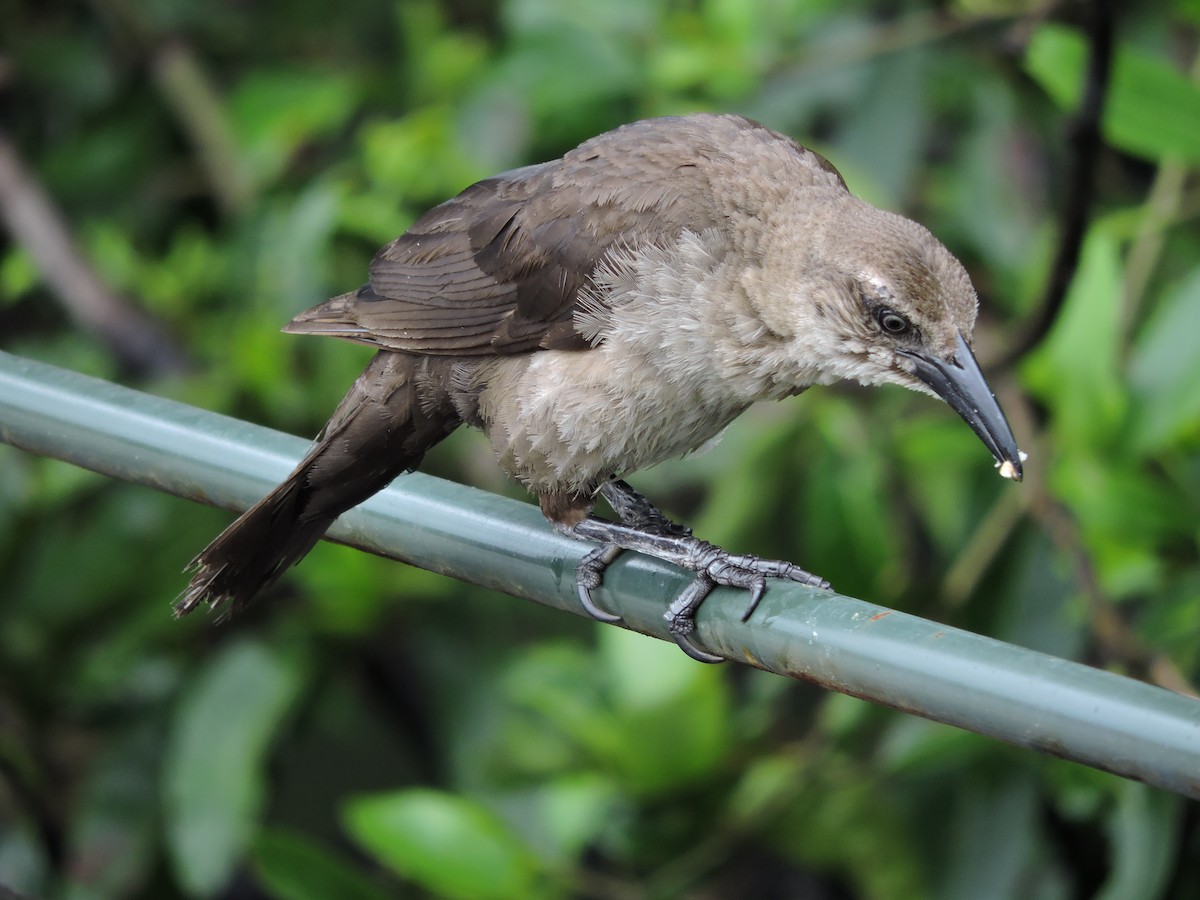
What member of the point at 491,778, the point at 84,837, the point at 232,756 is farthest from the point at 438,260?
the point at 84,837

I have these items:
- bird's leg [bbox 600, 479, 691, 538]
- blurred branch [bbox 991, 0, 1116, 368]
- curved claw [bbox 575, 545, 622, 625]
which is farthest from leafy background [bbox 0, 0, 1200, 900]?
curved claw [bbox 575, 545, 622, 625]

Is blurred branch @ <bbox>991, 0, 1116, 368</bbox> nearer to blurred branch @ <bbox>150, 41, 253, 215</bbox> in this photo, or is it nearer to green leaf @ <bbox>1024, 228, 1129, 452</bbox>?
green leaf @ <bbox>1024, 228, 1129, 452</bbox>

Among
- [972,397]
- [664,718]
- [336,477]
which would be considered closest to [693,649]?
[972,397]

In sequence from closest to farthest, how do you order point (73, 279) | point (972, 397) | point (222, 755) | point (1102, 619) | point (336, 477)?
1. point (972, 397)
2. point (336, 477)
3. point (1102, 619)
4. point (222, 755)
5. point (73, 279)

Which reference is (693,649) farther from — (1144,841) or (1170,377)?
(1170,377)

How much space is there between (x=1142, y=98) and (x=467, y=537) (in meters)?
2.04

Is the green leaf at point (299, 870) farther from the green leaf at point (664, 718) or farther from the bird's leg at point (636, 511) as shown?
the bird's leg at point (636, 511)

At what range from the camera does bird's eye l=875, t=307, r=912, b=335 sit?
2.69 meters

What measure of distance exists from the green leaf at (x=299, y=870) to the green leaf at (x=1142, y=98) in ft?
8.11

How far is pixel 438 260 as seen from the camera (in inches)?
124

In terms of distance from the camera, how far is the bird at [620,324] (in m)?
2.73

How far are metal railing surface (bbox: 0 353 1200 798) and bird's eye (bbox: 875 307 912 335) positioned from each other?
616 millimetres

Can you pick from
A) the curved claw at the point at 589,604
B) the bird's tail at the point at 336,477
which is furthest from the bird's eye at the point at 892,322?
the bird's tail at the point at 336,477

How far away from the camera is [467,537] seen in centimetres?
231
